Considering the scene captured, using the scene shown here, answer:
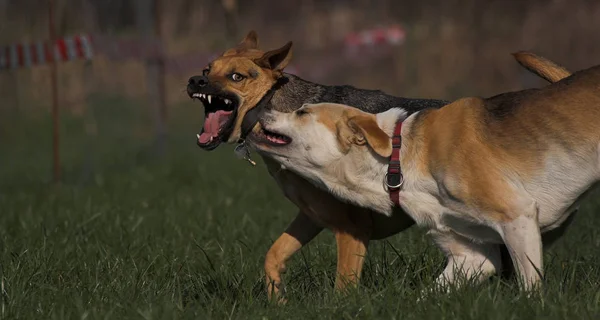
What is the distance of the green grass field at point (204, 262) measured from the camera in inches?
204

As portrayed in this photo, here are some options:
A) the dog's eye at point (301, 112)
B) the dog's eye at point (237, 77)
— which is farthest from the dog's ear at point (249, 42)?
the dog's eye at point (301, 112)

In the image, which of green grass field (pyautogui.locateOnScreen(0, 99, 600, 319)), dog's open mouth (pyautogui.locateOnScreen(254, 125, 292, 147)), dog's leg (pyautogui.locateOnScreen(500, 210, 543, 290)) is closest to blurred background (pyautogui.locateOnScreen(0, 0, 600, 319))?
green grass field (pyautogui.locateOnScreen(0, 99, 600, 319))

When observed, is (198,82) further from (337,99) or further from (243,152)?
(337,99)

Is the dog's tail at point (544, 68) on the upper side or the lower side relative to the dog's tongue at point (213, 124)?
upper

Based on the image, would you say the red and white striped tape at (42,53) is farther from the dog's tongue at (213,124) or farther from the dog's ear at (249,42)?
the dog's tongue at (213,124)

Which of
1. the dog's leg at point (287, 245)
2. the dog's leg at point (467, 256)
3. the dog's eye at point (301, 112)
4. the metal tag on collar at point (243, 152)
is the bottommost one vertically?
the dog's leg at point (287, 245)

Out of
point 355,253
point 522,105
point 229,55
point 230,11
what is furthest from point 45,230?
point 230,11

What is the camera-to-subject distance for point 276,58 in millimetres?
6660

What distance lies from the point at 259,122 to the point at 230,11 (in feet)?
A: 44.2

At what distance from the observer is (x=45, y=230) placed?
7.65 m

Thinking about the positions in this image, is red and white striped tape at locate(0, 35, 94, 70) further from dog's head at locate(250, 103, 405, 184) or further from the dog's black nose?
dog's head at locate(250, 103, 405, 184)

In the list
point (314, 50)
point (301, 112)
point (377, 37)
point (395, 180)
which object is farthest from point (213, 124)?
point (314, 50)

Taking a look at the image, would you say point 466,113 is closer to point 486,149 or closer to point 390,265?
point 486,149

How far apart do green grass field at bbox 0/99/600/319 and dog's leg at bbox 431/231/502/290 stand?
0.14 meters
